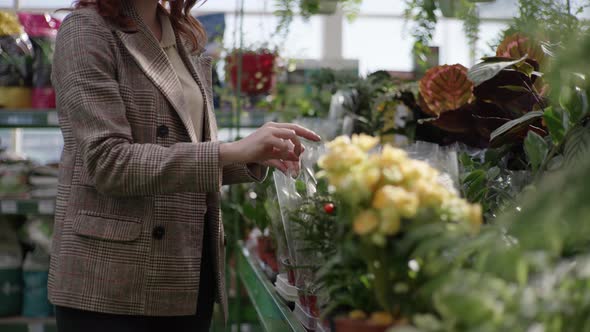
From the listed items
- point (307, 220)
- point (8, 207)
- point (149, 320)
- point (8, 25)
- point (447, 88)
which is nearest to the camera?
point (307, 220)

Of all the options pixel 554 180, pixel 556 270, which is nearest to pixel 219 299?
pixel 556 270

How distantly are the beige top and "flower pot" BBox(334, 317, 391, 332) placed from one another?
957 millimetres

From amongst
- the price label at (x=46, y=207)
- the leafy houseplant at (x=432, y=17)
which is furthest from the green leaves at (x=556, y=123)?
the price label at (x=46, y=207)

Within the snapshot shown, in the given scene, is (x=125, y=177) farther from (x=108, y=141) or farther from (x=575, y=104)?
(x=575, y=104)

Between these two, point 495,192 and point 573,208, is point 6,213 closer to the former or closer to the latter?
point 495,192

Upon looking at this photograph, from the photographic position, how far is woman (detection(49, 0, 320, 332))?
126 cm

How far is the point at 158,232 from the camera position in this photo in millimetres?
1423

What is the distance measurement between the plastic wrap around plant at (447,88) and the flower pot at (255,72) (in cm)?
158

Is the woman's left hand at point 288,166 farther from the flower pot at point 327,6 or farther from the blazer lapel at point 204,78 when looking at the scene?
the flower pot at point 327,6

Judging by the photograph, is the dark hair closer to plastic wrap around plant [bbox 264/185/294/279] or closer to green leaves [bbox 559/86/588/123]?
plastic wrap around plant [bbox 264/185/294/279]

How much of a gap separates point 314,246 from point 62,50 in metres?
0.75

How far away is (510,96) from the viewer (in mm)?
1469

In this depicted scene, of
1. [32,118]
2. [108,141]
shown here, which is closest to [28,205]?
[32,118]

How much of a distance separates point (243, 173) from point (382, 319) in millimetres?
1040
